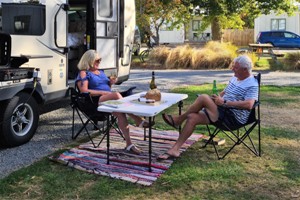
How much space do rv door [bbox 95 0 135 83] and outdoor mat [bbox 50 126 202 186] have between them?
2182mm

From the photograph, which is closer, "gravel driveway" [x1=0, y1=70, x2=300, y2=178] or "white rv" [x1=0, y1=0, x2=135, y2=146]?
"gravel driveway" [x1=0, y1=70, x2=300, y2=178]

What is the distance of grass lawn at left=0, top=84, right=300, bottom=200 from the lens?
338cm

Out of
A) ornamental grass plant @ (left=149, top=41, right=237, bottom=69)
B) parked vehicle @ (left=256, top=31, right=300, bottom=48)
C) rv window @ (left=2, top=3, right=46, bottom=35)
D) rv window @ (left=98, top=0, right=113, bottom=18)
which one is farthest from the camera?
parked vehicle @ (left=256, top=31, right=300, bottom=48)

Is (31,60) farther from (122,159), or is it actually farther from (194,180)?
(194,180)

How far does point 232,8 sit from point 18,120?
14.4m

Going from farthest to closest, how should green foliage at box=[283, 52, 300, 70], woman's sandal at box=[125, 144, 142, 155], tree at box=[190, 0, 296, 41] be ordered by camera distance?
tree at box=[190, 0, 296, 41] → green foliage at box=[283, 52, 300, 70] → woman's sandal at box=[125, 144, 142, 155]

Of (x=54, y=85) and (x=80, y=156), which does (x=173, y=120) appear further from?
(x=54, y=85)

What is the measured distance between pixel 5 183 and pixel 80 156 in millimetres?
896

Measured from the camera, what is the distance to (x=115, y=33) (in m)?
6.99

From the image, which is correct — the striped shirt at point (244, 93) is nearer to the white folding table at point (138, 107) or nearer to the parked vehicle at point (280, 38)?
the white folding table at point (138, 107)

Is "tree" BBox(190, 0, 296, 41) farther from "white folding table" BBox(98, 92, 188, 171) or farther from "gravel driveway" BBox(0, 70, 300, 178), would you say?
"white folding table" BBox(98, 92, 188, 171)

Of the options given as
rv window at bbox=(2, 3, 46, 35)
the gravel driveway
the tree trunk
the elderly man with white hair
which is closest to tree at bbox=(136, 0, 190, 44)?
the tree trunk

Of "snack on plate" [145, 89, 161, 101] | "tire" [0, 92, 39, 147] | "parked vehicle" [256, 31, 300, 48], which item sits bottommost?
"tire" [0, 92, 39, 147]

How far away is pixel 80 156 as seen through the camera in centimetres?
427
